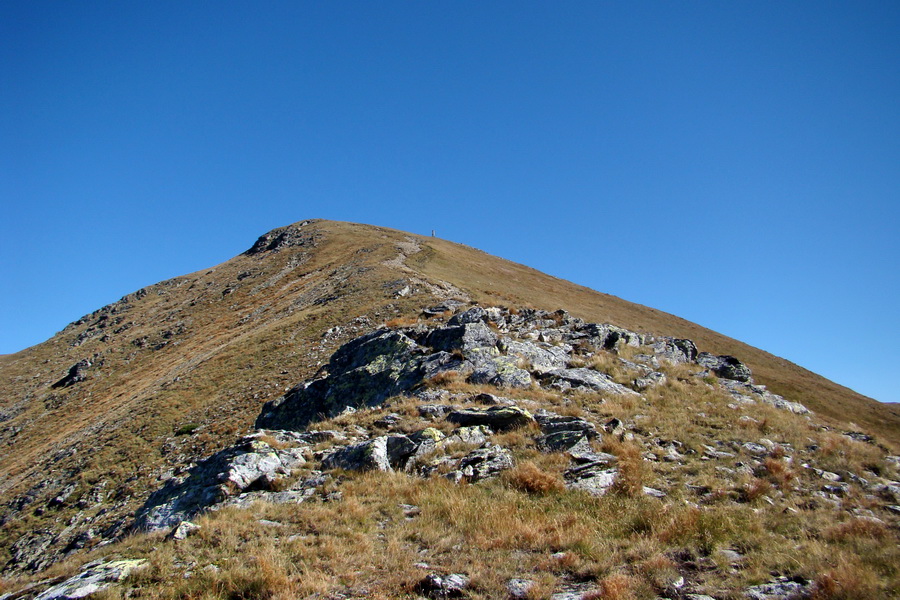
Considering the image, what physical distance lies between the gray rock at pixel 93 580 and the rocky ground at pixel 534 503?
0.12 ft

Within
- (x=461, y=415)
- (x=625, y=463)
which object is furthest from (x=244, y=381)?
(x=625, y=463)

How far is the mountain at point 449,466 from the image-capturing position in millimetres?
6621

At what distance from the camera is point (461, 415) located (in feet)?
43.9

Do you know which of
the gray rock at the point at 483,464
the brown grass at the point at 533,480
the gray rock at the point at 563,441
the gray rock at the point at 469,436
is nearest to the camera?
the brown grass at the point at 533,480

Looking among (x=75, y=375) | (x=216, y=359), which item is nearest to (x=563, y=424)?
(x=216, y=359)

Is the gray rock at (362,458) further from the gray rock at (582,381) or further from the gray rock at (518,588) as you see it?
the gray rock at (582,381)

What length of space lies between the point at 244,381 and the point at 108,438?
841 centimetres

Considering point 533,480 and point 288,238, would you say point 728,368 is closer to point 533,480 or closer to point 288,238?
point 533,480

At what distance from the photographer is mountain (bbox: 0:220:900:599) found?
21.7 feet

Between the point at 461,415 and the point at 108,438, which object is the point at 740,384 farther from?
the point at 108,438

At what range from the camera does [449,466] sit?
10.8m

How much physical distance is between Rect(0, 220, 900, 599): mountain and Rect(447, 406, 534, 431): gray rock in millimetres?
68

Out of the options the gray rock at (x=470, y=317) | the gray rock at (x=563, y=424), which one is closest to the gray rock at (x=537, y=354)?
the gray rock at (x=470, y=317)

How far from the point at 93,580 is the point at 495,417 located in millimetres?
9210
